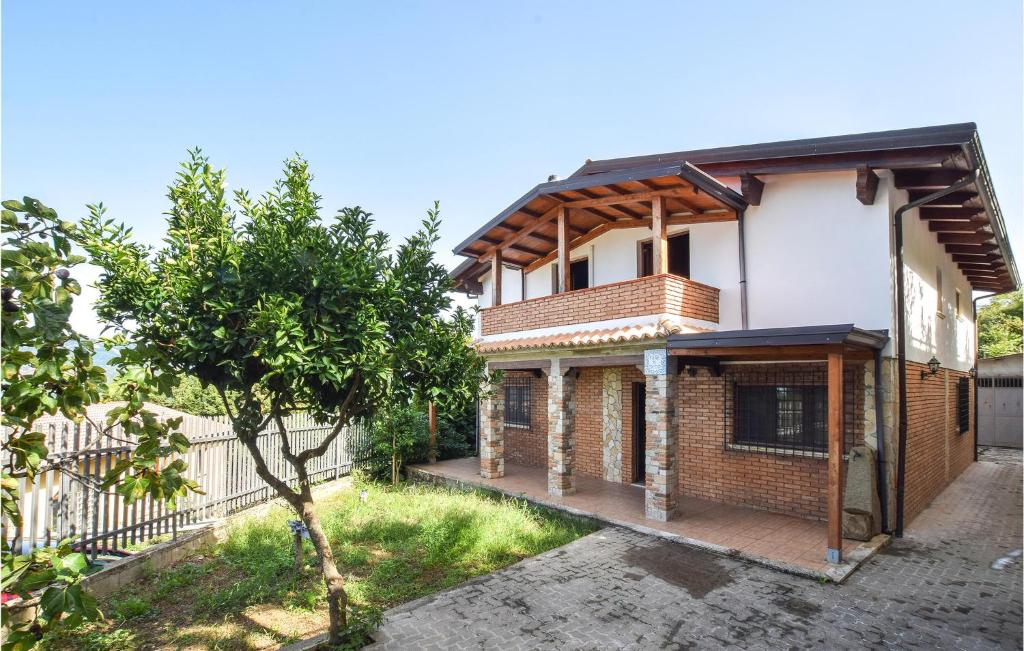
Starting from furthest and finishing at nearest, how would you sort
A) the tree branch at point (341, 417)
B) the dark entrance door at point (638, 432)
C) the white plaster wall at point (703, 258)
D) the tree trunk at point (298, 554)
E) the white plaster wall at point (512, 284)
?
the white plaster wall at point (512, 284) → the dark entrance door at point (638, 432) → the white plaster wall at point (703, 258) → the tree trunk at point (298, 554) → the tree branch at point (341, 417)

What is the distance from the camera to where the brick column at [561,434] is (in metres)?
10.2

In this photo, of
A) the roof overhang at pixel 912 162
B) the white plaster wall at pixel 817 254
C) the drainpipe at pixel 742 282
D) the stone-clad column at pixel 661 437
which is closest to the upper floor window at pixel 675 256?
the drainpipe at pixel 742 282

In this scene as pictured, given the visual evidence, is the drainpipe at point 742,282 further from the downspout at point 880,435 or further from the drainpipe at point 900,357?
the drainpipe at point 900,357

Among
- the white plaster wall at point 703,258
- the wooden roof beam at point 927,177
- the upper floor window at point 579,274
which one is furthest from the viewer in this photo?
the upper floor window at point 579,274

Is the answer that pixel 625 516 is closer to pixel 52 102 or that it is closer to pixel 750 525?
pixel 750 525

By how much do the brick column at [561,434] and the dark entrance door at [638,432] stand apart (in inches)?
69.4

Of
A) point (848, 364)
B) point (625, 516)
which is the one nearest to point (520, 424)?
point (625, 516)

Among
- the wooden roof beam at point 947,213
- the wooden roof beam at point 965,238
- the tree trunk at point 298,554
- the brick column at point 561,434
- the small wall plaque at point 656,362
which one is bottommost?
the tree trunk at point 298,554

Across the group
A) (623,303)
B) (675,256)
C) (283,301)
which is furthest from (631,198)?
(283,301)

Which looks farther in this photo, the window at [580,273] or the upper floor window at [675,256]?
the window at [580,273]

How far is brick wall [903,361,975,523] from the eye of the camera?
8734 millimetres

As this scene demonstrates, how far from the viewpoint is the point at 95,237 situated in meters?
A: 4.10

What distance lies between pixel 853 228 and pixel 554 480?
6.66 meters

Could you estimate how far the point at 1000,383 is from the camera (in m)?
18.1
